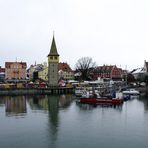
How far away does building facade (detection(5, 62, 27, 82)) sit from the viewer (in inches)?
4309

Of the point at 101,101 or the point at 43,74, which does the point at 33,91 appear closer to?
the point at 101,101

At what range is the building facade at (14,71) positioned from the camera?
359 feet

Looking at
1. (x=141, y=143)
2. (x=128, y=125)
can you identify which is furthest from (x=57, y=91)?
(x=141, y=143)

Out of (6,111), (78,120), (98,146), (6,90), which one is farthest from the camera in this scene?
(6,90)

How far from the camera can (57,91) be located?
7706 centimetres

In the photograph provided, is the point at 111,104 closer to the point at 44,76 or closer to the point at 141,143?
the point at 141,143

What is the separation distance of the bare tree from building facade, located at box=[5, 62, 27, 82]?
1914 centimetres

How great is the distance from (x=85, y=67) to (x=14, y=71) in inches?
954

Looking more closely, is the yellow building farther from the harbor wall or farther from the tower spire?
the harbor wall

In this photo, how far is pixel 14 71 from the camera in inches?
4333

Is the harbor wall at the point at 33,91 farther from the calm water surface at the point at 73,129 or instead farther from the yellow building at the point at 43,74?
the yellow building at the point at 43,74

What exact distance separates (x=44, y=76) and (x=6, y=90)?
40.0 m

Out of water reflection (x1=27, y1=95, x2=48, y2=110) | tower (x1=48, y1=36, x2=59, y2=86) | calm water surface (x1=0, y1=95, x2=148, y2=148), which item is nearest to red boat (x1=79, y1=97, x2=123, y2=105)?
water reflection (x1=27, y1=95, x2=48, y2=110)

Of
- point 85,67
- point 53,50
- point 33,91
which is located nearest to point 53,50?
point 53,50
